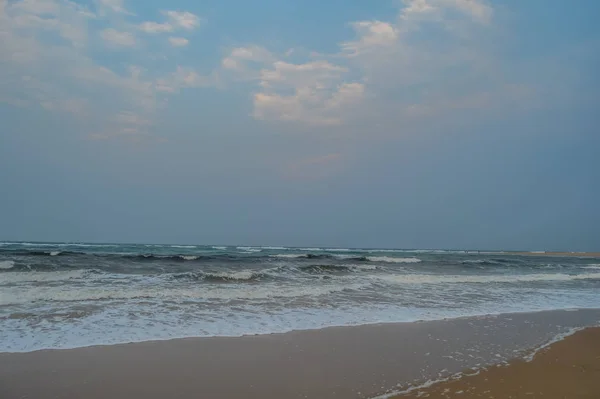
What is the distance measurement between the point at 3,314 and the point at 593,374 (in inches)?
405

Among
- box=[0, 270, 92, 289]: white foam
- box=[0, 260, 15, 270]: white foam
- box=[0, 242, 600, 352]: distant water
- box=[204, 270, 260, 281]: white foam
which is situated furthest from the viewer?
box=[0, 260, 15, 270]: white foam

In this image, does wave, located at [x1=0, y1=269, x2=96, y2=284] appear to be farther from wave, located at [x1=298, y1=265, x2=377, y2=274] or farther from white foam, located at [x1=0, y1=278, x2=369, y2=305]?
wave, located at [x1=298, y1=265, x2=377, y2=274]

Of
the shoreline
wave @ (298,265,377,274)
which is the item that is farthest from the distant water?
wave @ (298,265,377,274)

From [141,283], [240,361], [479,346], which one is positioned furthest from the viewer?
[141,283]

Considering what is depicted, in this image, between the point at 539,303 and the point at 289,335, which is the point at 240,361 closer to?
the point at 289,335

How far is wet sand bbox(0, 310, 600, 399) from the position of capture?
13.7 ft

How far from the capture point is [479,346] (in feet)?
20.6

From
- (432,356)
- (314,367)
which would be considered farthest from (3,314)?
(432,356)

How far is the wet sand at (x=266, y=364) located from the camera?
417 centimetres

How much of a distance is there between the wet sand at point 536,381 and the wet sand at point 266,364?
314 millimetres

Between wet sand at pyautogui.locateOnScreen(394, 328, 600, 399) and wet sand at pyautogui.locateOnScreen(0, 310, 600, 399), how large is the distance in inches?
12.4

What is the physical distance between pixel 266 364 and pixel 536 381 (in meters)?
3.38

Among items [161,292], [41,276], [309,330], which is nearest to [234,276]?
[161,292]

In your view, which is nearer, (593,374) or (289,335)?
(593,374)
